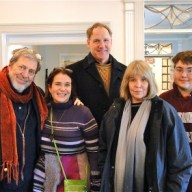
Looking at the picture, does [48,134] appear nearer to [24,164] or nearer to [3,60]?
[24,164]

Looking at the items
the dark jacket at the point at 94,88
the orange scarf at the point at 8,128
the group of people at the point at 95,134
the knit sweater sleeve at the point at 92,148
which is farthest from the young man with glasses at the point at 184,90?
the orange scarf at the point at 8,128

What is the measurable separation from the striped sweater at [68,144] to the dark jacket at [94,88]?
239 mm

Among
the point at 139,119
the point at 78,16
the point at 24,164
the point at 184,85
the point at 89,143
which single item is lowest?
the point at 24,164

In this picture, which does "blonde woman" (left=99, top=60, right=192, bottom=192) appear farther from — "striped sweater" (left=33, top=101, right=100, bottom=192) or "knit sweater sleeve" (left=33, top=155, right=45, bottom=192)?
"knit sweater sleeve" (left=33, top=155, right=45, bottom=192)

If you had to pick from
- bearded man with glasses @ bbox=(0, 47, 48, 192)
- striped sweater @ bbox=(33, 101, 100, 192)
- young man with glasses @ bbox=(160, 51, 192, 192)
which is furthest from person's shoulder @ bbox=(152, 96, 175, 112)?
bearded man with glasses @ bbox=(0, 47, 48, 192)

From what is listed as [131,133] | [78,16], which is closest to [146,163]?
[131,133]

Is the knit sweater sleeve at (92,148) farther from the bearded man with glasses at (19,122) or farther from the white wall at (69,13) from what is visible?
the white wall at (69,13)

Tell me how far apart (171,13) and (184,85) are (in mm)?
1867

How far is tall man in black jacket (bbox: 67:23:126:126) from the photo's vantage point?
2.01m

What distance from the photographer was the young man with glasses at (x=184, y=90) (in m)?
1.79

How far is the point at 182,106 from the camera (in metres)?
1.82

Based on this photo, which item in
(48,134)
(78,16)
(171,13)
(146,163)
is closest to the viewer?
(146,163)

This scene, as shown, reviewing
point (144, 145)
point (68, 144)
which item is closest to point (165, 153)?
point (144, 145)

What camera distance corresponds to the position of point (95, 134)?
5.82ft
